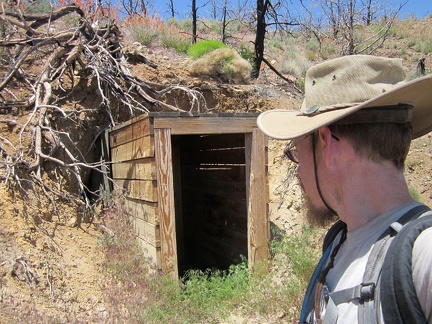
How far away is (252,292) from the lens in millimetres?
4262

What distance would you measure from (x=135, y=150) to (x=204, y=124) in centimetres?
94

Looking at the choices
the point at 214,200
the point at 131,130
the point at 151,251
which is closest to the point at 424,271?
the point at 151,251

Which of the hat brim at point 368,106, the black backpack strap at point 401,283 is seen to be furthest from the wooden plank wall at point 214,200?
the black backpack strap at point 401,283

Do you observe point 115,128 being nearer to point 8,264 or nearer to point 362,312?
point 8,264

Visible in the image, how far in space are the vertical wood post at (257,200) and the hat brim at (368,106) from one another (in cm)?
309

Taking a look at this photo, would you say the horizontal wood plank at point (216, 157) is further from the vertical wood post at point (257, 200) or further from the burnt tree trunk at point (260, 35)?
the burnt tree trunk at point (260, 35)

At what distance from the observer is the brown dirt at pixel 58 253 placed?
362cm

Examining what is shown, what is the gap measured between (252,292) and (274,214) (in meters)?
1.91

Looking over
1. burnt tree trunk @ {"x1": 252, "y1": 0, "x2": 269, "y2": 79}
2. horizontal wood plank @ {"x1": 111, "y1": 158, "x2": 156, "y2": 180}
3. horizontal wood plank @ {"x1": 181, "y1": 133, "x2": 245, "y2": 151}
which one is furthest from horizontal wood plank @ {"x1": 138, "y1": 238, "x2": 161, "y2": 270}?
burnt tree trunk @ {"x1": 252, "y1": 0, "x2": 269, "y2": 79}

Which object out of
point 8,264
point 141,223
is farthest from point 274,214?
point 8,264

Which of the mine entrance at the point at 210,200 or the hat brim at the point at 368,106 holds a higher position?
the hat brim at the point at 368,106

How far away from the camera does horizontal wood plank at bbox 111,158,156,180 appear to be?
4246 millimetres

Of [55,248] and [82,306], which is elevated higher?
[55,248]

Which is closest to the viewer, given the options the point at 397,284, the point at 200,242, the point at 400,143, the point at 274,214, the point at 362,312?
the point at 397,284
